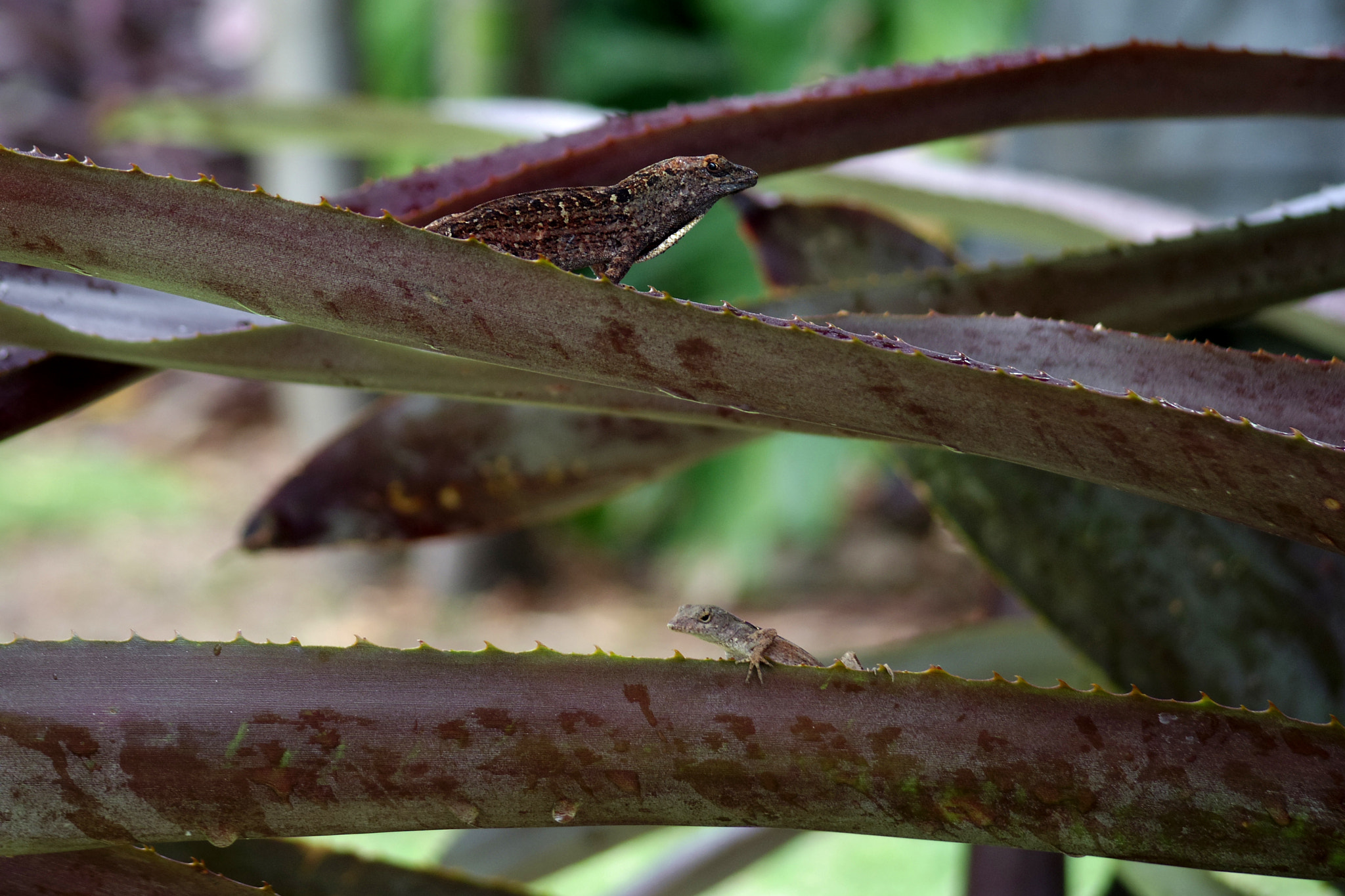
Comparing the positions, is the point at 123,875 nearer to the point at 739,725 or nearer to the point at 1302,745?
the point at 739,725

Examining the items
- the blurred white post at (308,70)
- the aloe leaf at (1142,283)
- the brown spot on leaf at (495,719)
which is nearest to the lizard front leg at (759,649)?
the brown spot on leaf at (495,719)

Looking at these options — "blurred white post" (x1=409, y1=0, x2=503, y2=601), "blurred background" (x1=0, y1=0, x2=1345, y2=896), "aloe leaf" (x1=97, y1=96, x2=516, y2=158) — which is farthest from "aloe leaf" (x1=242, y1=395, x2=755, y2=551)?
"blurred white post" (x1=409, y1=0, x2=503, y2=601)

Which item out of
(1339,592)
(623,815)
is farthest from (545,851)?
(1339,592)

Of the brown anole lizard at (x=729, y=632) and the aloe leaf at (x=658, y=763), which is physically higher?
the brown anole lizard at (x=729, y=632)

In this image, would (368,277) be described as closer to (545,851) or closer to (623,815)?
(623,815)

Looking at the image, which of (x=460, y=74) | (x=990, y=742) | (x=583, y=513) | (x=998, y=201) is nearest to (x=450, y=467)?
(x=990, y=742)

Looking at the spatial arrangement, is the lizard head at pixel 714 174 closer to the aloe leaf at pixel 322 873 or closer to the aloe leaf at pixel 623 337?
the aloe leaf at pixel 623 337

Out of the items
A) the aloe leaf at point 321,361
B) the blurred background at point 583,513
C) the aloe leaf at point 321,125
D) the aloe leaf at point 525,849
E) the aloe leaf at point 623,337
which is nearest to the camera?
the aloe leaf at point 623,337
